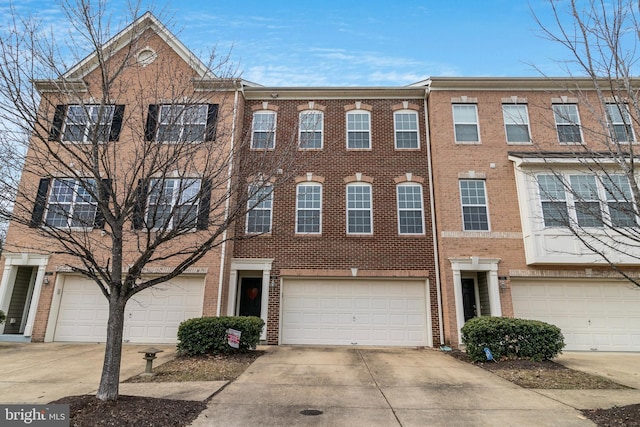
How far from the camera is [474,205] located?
42.0 ft

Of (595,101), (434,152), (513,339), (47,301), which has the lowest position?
(513,339)

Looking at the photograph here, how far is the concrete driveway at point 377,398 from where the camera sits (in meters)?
5.36

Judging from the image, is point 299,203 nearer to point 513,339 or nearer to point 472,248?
point 472,248

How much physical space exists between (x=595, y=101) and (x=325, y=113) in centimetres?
957

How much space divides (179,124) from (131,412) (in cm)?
462

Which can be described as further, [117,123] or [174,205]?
[117,123]

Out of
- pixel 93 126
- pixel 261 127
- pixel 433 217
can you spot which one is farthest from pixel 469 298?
pixel 93 126

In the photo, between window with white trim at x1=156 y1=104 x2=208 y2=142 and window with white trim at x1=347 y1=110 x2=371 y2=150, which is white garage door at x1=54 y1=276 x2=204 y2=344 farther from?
window with white trim at x1=347 y1=110 x2=371 y2=150

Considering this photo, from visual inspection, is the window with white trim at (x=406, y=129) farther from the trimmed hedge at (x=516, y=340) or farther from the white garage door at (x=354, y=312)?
the trimmed hedge at (x=516, y=340)

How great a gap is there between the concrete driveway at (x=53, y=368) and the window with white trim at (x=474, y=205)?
10240 mm

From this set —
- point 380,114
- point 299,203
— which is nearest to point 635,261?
point 380,114

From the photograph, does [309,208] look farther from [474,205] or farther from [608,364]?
[608,364]

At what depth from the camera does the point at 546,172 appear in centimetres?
1216

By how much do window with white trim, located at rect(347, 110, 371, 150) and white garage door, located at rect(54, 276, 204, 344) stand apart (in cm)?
746
